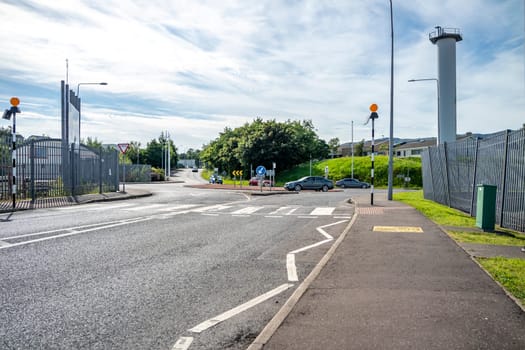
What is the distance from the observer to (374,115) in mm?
19344

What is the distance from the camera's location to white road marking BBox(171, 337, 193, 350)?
3957 mm

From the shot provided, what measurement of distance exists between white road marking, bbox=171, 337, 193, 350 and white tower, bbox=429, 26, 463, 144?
45142mm

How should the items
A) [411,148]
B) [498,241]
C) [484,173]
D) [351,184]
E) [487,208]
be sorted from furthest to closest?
[411,148] < [351,184] < [484,173] < [487,208] < [498,241]

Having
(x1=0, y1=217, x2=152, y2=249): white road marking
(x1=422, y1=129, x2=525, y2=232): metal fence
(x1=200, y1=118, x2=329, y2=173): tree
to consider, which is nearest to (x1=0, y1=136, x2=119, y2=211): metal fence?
(x1=0, y1=217, x2=152, y2=249): white road marking

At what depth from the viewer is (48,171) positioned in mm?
20438

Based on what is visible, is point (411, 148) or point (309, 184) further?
point (411, 148)

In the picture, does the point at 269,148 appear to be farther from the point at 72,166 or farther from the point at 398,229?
the point at 398,229

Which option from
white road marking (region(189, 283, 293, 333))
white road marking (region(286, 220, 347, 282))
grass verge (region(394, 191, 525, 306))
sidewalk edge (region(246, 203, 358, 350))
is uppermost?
grass verge (region(394, 191, 525, 306))

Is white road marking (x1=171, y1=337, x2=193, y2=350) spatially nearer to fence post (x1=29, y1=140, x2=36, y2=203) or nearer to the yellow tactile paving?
the yellow tactile paving

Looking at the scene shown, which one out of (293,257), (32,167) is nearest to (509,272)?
(293,257)

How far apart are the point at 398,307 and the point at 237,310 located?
175cm

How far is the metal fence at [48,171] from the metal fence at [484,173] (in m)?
15.8

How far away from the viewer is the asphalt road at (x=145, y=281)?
4.26 m

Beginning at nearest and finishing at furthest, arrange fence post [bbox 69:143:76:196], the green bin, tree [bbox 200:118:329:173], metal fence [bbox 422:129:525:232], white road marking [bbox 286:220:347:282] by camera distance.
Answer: white road marking [bbox 286:220:347:282] → the green bin → metal fence [bbox 422:129:525:232] → fence post [bbox 69:143:76:196] → tree [bbox 200:118:329:173]
